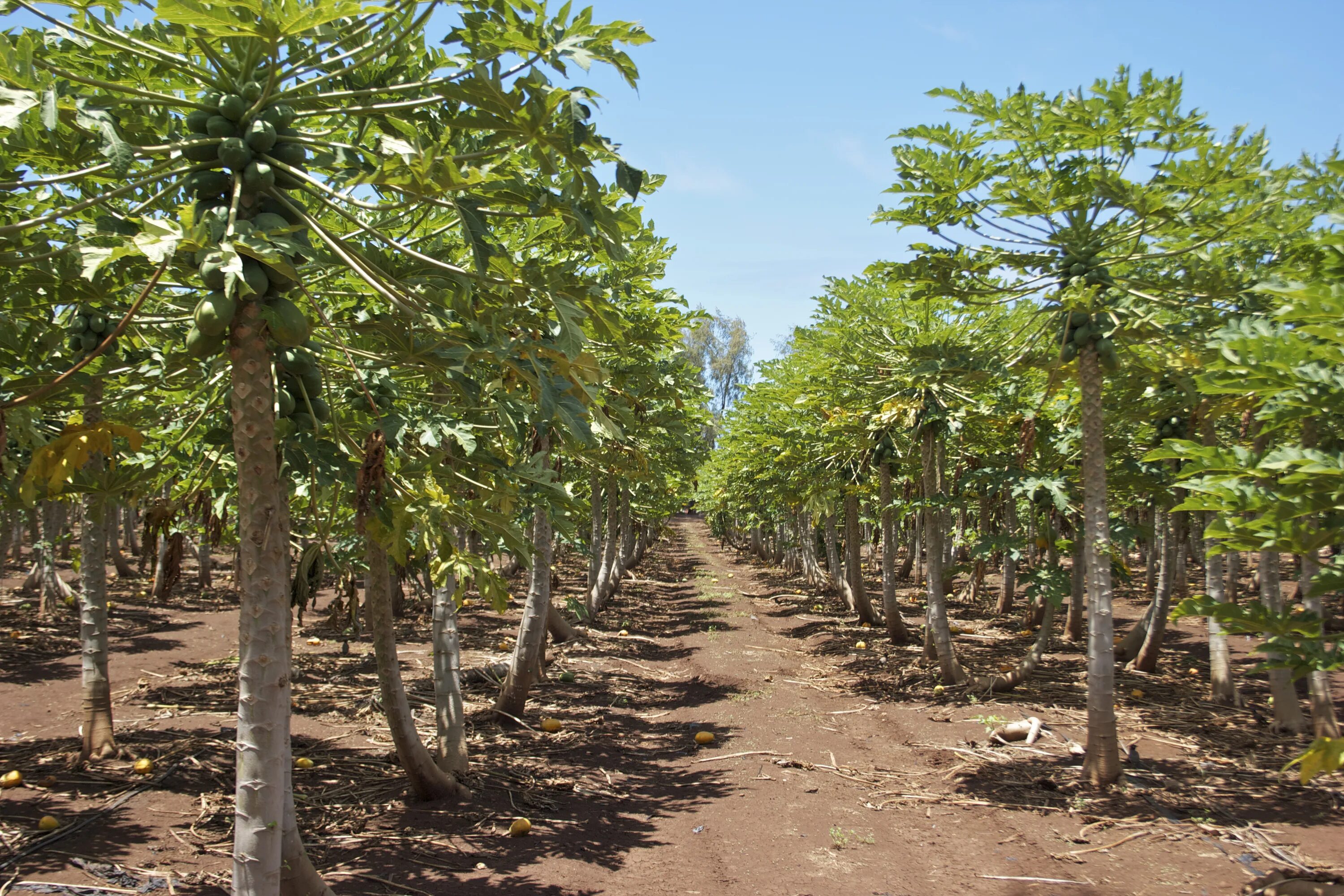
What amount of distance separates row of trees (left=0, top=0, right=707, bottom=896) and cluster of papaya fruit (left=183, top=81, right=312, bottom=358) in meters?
0.01

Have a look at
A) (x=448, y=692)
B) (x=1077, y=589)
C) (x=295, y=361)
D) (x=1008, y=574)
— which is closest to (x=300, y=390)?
(x=295, y=361)

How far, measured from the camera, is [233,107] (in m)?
2.98

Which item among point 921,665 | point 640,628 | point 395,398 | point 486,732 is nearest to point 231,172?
point 395,398

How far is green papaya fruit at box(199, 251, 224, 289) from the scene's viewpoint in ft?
8.42

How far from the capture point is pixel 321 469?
12.4ft

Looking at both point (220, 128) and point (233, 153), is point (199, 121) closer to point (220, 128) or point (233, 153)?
point (220, 128)

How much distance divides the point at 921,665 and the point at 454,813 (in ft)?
28.2

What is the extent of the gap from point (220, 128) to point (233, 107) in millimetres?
90

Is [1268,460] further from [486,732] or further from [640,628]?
[640,628]

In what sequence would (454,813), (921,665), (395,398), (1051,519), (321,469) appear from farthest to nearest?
(921,665)
(1051,519)
(454,813)
(395,398)
(321,469)

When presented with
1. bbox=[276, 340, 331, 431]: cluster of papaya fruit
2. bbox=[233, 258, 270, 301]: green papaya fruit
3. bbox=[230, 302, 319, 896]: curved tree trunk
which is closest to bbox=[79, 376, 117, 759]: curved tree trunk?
bbox=[276, 340, 331, 431]: cluster of papaya fruit

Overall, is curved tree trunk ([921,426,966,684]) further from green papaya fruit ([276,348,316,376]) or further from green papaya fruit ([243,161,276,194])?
green papaya fruit ([243,161,276,194])

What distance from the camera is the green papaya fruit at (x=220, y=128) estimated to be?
2.97 metres

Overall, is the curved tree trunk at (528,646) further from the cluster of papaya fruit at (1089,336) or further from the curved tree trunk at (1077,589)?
the curved tree trunk at (1077,589)
